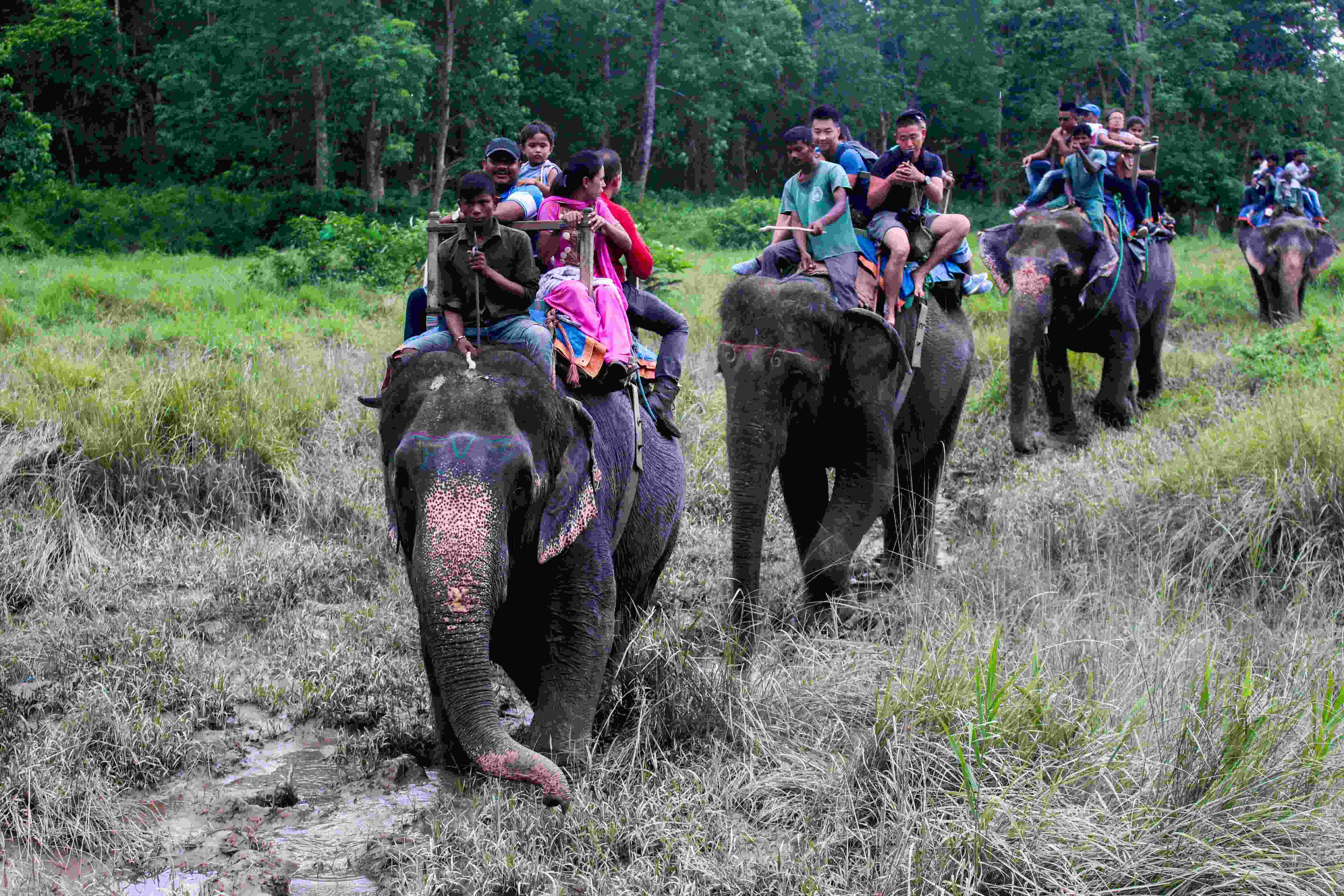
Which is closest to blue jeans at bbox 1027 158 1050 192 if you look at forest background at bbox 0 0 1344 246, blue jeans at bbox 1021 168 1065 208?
blue jeans at bbox 1021 168 1065 208

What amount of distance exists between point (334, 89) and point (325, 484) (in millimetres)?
21254

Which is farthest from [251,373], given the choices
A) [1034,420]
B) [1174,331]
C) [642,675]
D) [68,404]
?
[1174,331]

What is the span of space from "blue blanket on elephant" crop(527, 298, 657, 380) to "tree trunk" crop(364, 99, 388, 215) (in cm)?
2344

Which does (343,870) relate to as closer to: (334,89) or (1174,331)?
(1174,331)

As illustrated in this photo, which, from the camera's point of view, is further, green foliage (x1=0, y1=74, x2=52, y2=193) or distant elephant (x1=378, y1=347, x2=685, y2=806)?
green foliage (x1=0, y1=74, x2=52, y2=193)

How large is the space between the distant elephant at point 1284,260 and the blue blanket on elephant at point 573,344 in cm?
1325

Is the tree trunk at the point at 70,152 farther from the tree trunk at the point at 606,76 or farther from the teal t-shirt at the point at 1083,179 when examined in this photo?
the teal t-shirt at the point at 1083,179

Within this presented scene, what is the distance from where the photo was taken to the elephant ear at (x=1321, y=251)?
16.6 metres

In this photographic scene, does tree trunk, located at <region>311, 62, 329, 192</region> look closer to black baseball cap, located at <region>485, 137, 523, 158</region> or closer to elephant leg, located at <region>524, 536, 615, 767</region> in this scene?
black baseball cap, located at <region>485, 137, 523, 158</region>

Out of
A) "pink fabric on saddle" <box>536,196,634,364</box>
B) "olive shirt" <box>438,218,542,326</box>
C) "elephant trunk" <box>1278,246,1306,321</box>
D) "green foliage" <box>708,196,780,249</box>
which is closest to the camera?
"olive shirt" <box>438,218,542,326</box>

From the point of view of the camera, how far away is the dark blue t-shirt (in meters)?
6.85

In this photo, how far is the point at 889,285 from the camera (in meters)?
6.61

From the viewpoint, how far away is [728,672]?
5.04m

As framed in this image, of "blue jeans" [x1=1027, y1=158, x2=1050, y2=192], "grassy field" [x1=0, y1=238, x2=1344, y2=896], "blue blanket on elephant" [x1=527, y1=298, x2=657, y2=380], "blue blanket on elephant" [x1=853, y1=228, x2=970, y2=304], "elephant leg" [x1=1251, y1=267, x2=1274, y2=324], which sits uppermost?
"blue jeans" [x1=1027, y1=158, x2=1050, y2=192]
